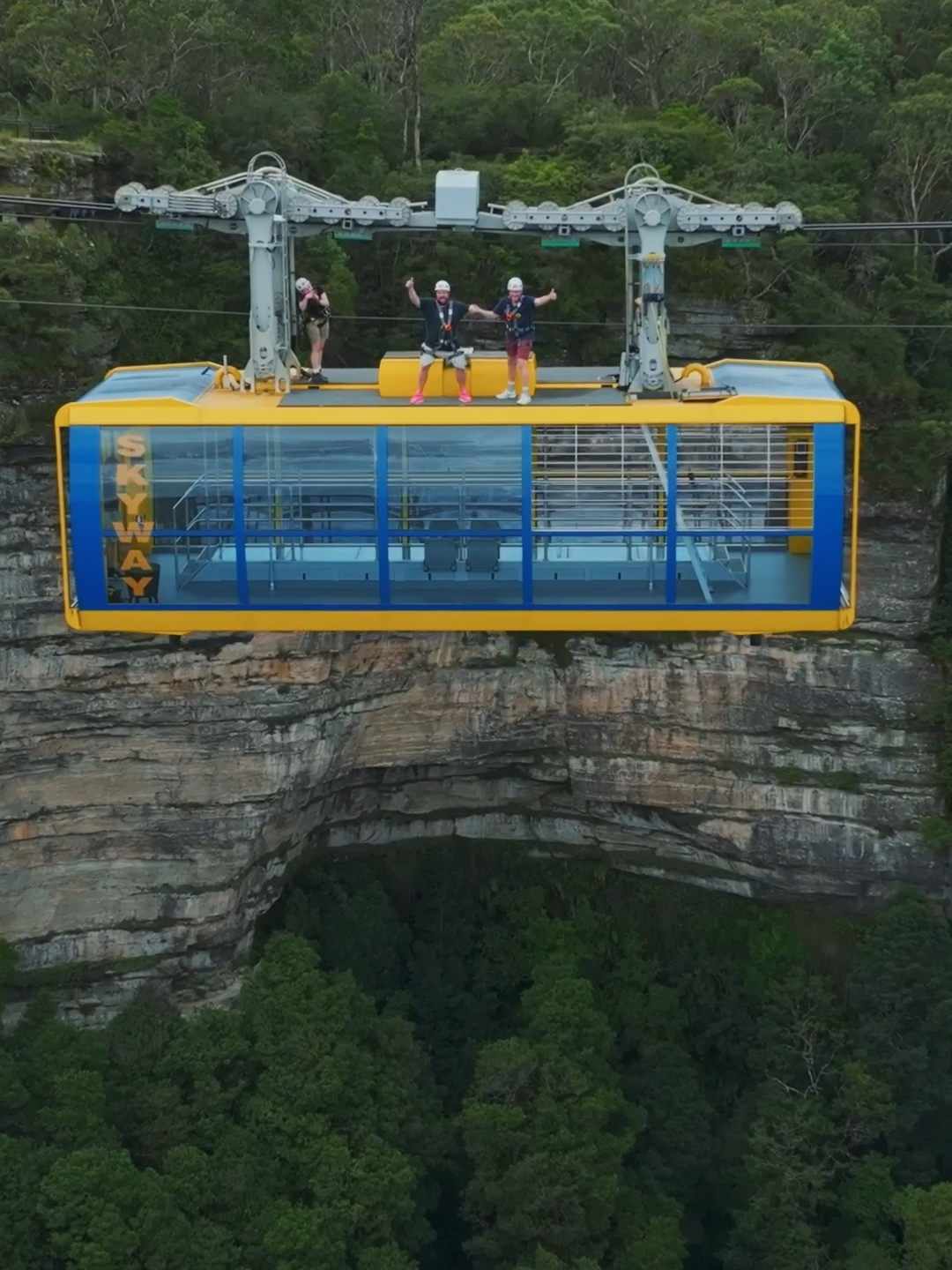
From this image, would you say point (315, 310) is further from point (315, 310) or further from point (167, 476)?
point (167, 476)

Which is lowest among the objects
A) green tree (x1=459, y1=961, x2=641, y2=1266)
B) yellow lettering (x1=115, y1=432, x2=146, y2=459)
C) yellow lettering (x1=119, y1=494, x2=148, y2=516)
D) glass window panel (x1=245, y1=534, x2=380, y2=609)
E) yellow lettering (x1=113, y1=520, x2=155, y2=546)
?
green tree (x1=459, y1=961, x2=641, y2=1266)

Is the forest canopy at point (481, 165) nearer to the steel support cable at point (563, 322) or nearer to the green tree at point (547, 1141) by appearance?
the steel support cable at point (563, 322)

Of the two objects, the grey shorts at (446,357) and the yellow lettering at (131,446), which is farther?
the grey shorts at (446,357)

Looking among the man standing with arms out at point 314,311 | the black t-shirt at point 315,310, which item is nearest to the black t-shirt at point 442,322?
the man standing with arms out at point 314,311

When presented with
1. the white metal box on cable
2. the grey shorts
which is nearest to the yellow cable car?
the grey shorts

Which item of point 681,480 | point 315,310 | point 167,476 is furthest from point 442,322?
point 167,476

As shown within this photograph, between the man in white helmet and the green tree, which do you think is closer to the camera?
the man in white helmet

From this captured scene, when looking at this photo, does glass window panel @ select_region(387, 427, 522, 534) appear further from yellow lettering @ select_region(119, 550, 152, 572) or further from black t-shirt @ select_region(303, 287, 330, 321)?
black t-shirt @ select_region(303, 287, 330, 321)
